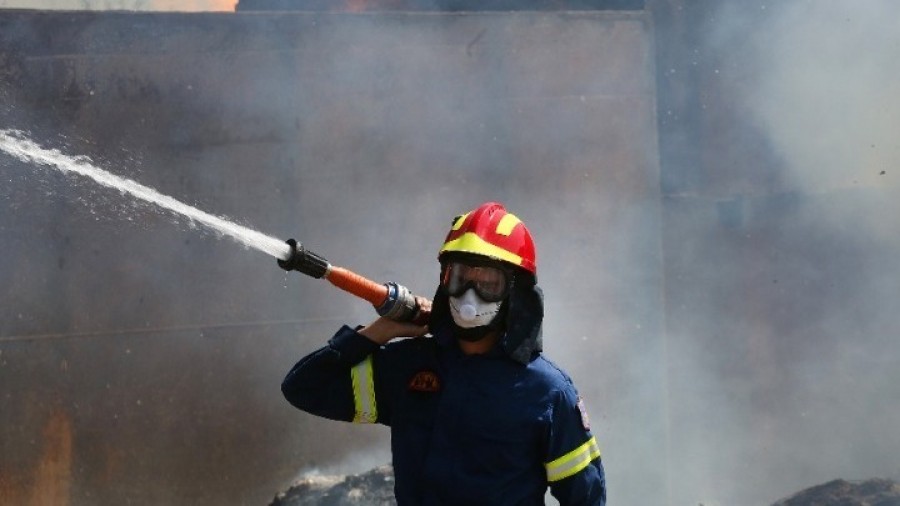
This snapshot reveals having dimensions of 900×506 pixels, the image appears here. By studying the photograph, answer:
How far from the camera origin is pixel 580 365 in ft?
22.2

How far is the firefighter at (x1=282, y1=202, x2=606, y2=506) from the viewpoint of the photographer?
3.03m

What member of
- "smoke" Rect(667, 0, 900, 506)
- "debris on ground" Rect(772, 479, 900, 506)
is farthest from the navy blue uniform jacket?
"smoke" Rect(667, 0, 900, 506)

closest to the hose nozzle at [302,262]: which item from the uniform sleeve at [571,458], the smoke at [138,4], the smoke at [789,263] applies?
the uniform sleeve at [571,458]

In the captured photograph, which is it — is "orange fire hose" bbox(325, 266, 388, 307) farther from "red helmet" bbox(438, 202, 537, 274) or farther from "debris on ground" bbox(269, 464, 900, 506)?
"debris on ground" bbox(269, 464, 900, 506)

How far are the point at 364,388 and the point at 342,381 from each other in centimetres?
7

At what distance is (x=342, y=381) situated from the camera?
10.5 ft

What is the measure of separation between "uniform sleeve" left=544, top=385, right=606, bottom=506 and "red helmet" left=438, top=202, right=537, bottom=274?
0.42 m

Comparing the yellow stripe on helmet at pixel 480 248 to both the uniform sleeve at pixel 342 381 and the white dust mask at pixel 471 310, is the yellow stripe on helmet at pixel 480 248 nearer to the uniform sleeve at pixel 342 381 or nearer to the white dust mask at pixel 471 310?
the white dust mask at pixel 471 310

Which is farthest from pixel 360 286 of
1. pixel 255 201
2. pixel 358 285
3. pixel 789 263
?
pixel 789 263

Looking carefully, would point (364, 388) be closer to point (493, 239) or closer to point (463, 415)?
point (463, 415)

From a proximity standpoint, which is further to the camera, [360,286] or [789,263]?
[789,263]

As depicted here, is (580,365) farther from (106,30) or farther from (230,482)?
(106,30)

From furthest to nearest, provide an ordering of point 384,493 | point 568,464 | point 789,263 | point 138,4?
point 138,4, point 789,263, point 384,493, point 568,464

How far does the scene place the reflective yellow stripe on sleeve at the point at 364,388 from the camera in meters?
3.19
